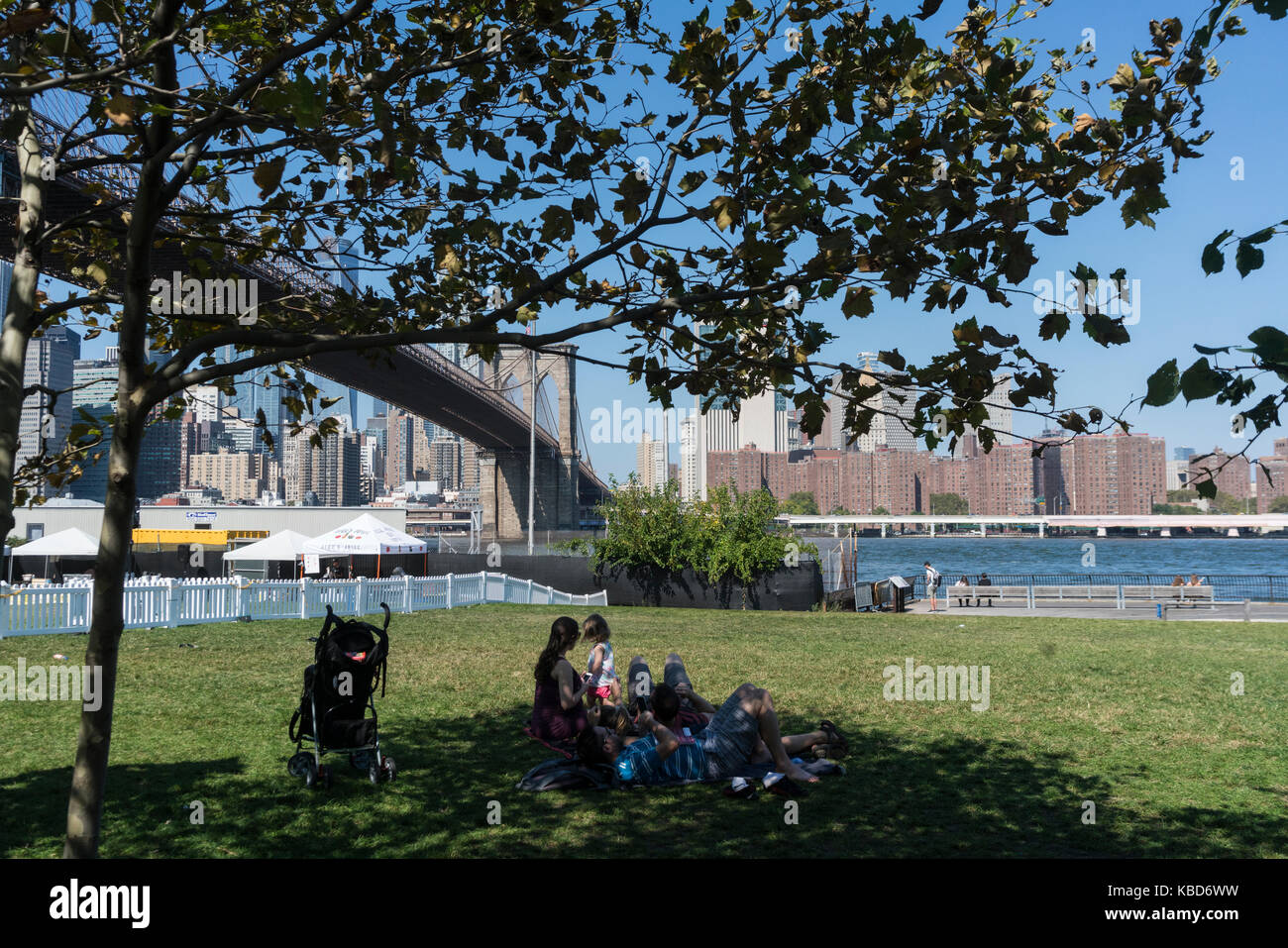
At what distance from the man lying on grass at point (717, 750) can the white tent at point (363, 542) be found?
20.3m

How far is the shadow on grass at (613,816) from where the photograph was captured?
520 cm

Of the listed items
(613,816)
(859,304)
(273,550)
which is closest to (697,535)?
(273,550)

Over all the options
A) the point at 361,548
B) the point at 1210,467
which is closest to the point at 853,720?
the point at 1210,467

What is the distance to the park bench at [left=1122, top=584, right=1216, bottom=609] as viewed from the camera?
2403 centimetres

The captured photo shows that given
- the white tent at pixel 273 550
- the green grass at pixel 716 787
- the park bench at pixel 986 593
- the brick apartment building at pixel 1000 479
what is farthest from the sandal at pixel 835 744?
the brick apartment building at pixel 1000 479

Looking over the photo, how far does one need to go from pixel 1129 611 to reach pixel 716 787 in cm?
2147

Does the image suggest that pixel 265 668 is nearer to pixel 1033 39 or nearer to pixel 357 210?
pixel 357 210

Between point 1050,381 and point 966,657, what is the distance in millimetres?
10948

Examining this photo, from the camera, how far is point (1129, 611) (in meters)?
24.4

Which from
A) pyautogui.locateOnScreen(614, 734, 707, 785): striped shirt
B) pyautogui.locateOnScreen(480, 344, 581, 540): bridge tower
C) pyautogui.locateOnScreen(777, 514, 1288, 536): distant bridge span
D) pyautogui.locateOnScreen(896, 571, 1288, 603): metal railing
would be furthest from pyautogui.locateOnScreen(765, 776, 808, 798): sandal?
pyautogui.locateOnScreen(777, 514, 1288, 536): distant bridge span

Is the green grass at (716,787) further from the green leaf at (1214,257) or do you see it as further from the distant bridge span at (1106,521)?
the distant bridge span at (1106,521)

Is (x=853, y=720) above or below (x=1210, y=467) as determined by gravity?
below
